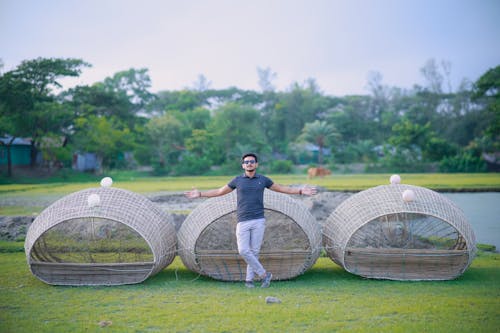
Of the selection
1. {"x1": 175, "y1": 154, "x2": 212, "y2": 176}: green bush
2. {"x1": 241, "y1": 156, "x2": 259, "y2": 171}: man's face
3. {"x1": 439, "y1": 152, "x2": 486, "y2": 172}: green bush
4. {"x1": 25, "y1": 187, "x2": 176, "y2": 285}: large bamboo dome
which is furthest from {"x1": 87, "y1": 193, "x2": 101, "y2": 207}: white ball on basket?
{"x1": 439, "y1": 152, "x2": 486, "y2": 172}: green bush

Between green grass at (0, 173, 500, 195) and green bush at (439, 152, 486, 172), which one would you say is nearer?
green grass at (0, 173, 500, 195)

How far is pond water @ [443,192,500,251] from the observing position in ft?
31.6

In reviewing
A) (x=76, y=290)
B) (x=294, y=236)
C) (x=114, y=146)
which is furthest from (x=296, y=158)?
(x=76, y=290)

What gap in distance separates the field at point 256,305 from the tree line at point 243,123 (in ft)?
81.9

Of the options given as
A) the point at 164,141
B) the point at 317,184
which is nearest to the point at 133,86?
the point at 164,141

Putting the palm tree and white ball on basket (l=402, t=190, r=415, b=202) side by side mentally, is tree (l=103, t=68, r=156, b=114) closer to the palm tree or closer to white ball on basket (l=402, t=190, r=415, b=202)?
the palm tree

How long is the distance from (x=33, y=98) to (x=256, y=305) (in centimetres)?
2776

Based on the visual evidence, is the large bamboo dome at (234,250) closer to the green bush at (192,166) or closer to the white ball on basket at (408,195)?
the white ball on basket at (408,195)

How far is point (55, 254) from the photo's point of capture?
7016mm

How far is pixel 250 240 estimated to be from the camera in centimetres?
566

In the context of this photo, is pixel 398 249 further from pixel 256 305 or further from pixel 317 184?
pixel 317 184

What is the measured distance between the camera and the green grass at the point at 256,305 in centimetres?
427

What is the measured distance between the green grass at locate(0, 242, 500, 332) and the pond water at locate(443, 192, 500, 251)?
376cm

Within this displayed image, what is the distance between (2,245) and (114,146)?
85.0 feet
